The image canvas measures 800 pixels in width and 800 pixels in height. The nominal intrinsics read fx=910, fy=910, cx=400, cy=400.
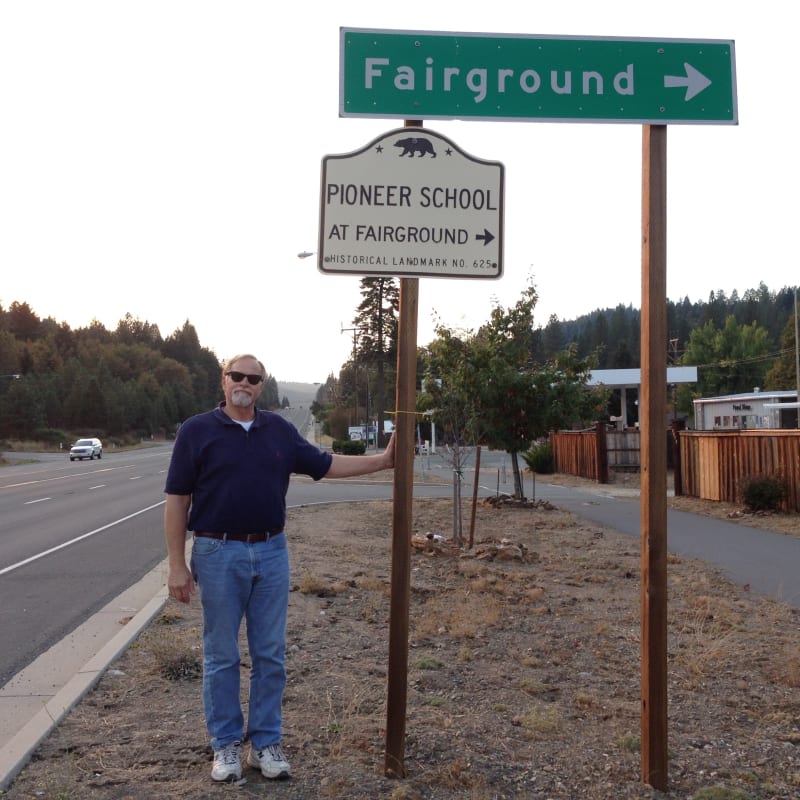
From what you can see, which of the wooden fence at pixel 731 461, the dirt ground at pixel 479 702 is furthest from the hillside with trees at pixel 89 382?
the dirt ground at pixel 479 702

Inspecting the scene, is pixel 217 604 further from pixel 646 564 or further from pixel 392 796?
pixel 646 564

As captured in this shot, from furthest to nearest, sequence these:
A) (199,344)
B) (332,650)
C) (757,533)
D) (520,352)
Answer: (199,344) < (520,352) < (757,533) < (332,650)

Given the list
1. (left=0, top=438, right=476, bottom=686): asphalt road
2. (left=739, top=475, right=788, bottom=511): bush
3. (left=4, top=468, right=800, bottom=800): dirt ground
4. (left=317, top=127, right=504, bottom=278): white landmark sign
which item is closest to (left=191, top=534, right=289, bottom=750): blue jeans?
(left=4, top=468, right=800, bottom=800): dirt ground

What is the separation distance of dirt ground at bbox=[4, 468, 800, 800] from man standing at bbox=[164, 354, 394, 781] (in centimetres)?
24

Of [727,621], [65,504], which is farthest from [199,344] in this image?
[727,621]

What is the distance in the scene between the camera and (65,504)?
20.9 meters

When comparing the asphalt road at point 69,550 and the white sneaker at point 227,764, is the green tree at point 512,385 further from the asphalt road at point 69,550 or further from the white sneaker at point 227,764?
the white sneaker at point 227,764

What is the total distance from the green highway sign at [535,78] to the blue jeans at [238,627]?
1953mm

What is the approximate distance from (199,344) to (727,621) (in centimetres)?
18541

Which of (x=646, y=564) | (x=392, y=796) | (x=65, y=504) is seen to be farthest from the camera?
(x=65, y=504)

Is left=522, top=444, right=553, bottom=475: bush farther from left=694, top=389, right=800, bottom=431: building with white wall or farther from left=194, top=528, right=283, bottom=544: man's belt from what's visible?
left=194, top=528, right=283, bottom=544: man's belt

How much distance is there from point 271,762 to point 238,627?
0.58 meters

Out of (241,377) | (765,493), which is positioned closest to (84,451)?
(765,493)

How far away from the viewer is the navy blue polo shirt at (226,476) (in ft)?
12.5
